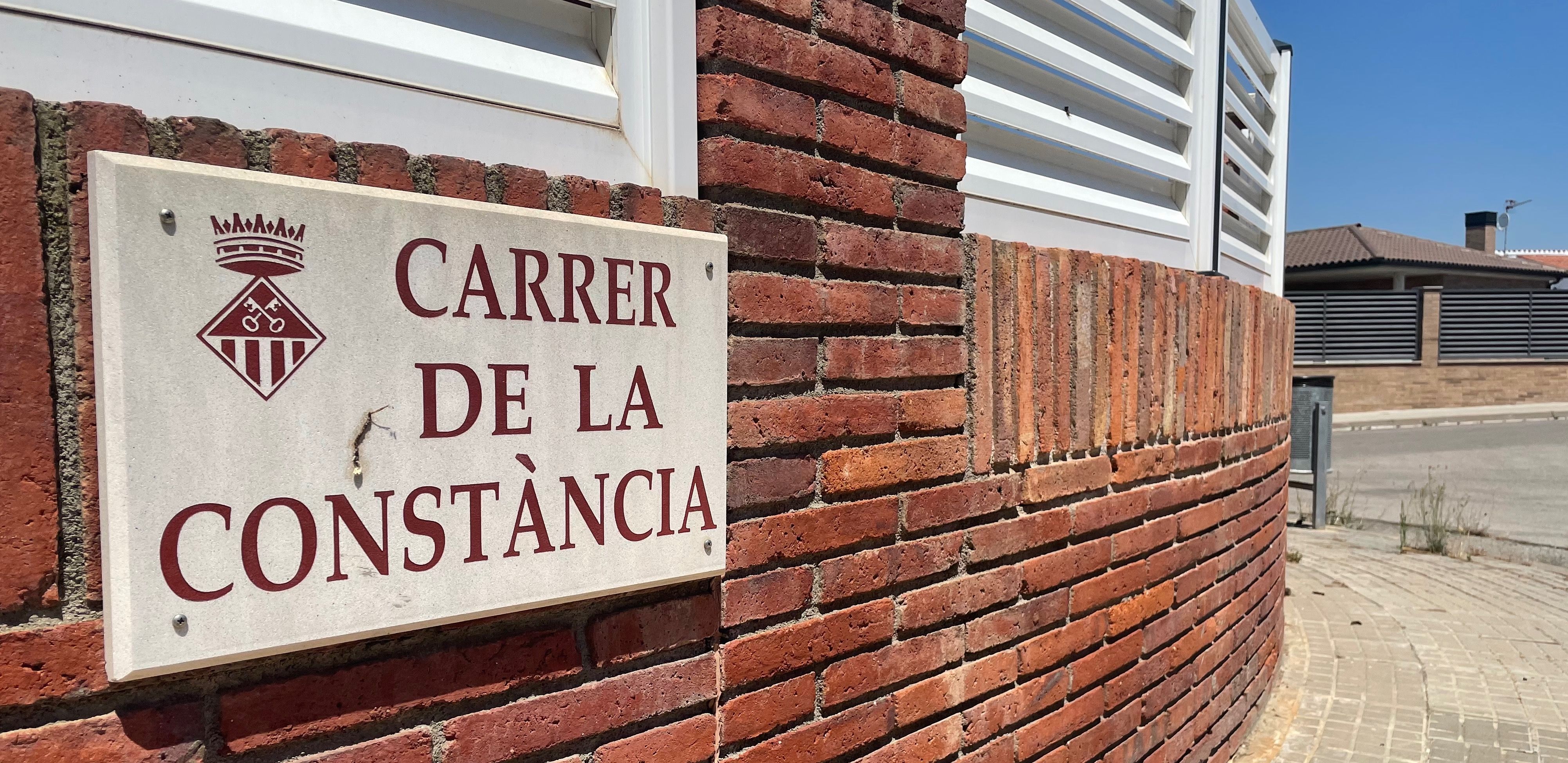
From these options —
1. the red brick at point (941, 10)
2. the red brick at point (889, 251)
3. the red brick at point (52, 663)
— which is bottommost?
the red brick at point (52, 663)

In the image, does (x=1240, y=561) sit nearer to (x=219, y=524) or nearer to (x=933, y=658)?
(x=933, y=658)

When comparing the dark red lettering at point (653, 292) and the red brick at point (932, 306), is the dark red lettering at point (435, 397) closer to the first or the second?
the dark red lettering at point (653, 292)

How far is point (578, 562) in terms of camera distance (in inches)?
51.9

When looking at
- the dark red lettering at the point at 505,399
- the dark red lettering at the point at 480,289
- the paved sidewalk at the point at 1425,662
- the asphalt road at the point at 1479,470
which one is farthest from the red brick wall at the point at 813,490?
the asphalt road at the point at 1479,470

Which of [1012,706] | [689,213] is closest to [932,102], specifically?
[689,213]

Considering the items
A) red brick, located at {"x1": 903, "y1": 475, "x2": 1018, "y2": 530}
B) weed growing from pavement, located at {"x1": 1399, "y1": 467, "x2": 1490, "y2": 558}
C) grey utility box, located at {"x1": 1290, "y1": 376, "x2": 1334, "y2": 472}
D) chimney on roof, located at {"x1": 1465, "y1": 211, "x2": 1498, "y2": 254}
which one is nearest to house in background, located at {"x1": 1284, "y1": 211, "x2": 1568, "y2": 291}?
chimney on roof, located at {"x1": 1465, "y1": 211, "x2": 1498, "y2": 254}

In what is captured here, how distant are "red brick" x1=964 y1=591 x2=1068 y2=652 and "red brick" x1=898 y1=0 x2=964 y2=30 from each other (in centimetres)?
135

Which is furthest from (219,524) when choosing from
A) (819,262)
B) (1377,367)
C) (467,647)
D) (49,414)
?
(1377,367)

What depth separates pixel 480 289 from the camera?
1.22 meters

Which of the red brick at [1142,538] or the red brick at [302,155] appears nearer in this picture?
the red brick at [302,155]

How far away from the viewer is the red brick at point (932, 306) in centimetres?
184

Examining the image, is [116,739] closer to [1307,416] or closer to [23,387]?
[23,387]

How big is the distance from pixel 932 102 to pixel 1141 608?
5.37 feet

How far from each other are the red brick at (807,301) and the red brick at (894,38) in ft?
1.56
